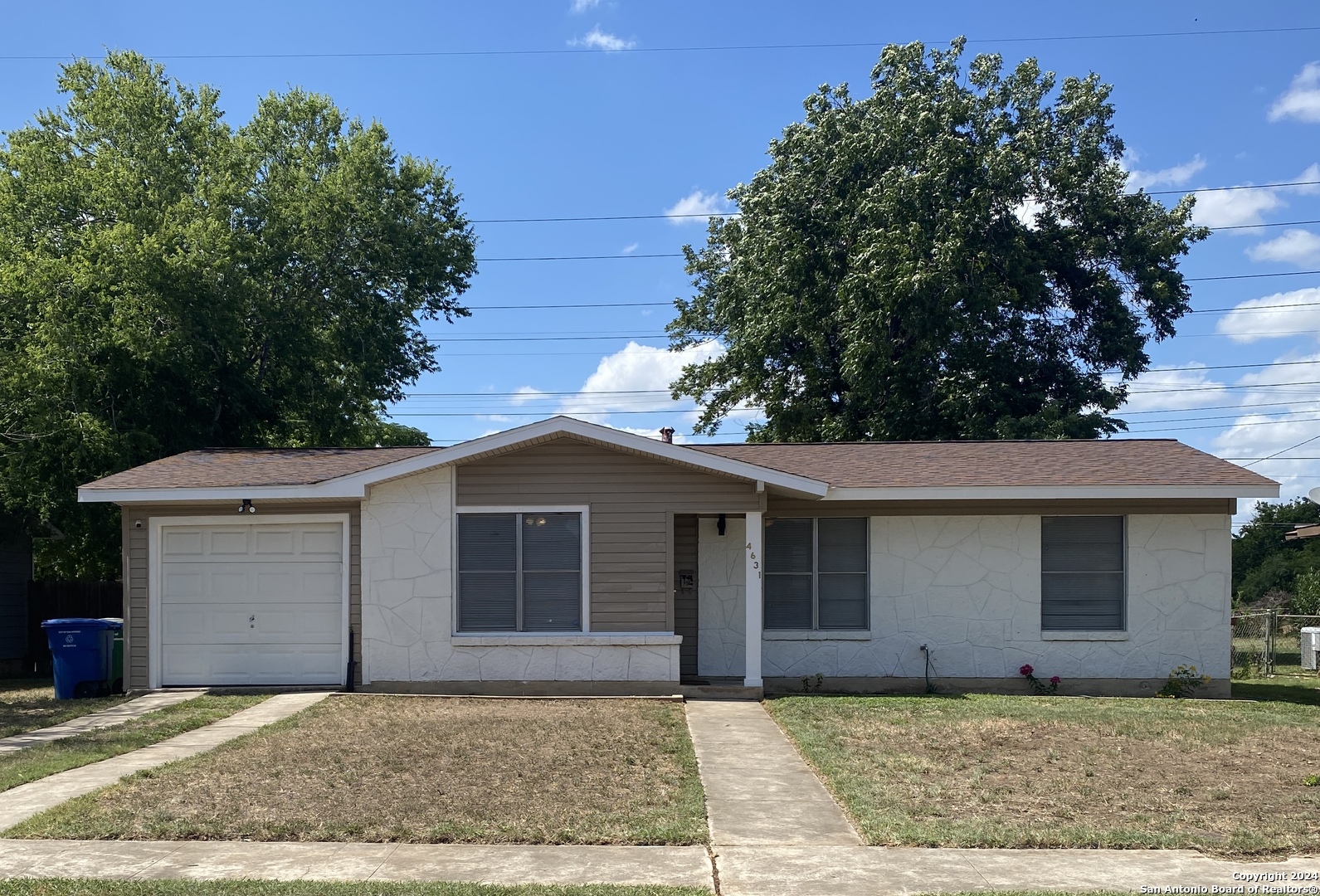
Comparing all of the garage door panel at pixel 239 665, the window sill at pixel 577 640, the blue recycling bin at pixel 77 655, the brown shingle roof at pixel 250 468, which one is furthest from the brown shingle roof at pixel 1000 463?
the blue recycling bin at pixel 77 655

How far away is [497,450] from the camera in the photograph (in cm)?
1459

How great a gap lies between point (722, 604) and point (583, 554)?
7.72 feet

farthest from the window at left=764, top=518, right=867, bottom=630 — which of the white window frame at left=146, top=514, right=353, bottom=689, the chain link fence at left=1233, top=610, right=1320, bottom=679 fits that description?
the chain link fence at left=1233, top=610, right=1320, bottom=679

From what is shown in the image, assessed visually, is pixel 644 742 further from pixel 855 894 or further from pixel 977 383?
pixel 977 383

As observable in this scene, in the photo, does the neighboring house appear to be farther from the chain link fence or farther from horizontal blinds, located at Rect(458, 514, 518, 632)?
the chain link fence

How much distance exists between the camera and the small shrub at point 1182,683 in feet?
50.4

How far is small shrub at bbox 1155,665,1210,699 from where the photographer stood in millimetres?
15352

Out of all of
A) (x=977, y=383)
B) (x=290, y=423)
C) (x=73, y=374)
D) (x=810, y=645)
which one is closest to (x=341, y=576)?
(x=810, y=645)

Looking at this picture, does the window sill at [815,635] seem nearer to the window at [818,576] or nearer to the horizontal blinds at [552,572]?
the window at [818,576]

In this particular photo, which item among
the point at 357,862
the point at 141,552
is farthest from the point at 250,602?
the point at 357,862

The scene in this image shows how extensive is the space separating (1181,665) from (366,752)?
10800 mm

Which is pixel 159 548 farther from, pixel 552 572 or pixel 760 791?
pixel 760 791

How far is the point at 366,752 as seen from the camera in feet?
33.6

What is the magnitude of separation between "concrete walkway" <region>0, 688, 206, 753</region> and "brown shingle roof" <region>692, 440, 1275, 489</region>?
24.9ft
